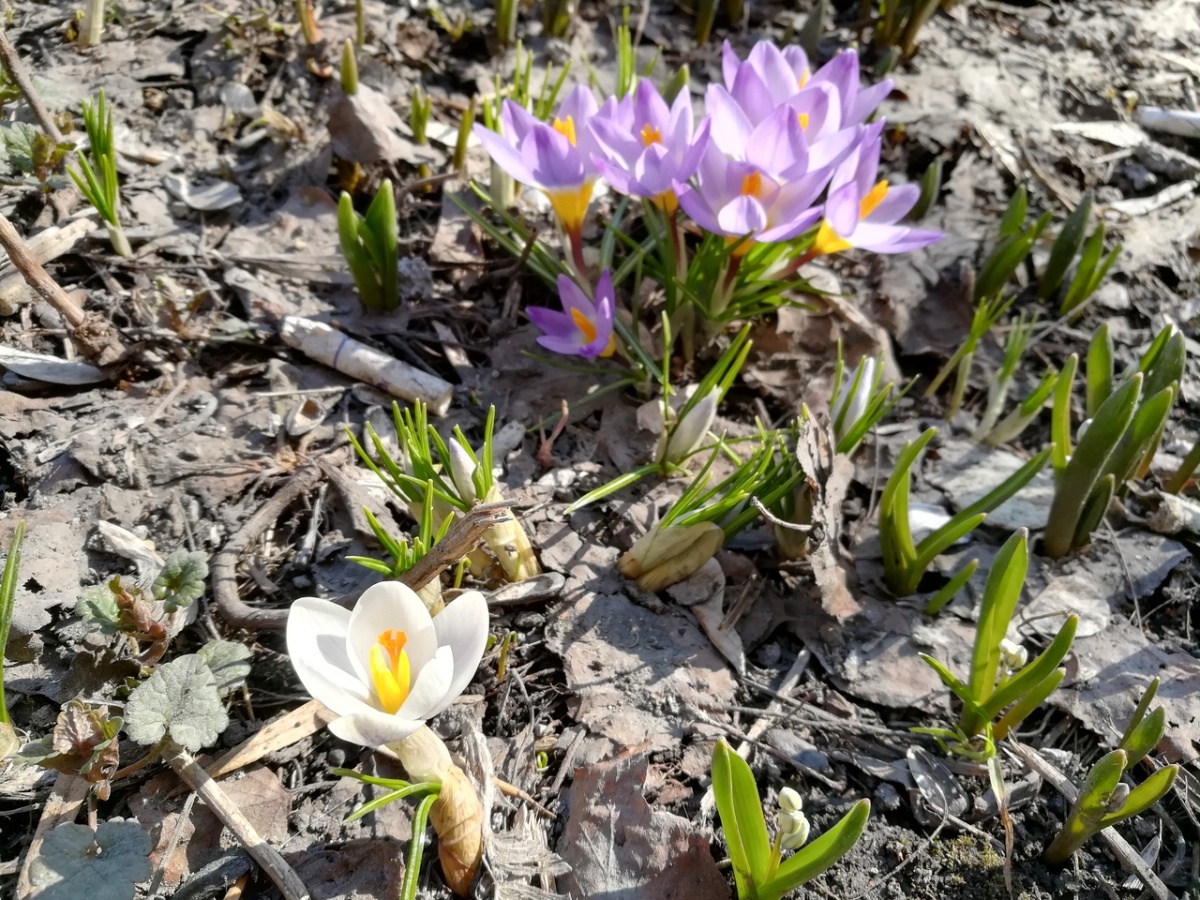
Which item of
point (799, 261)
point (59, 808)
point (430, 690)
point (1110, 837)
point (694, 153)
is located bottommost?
point (59, 808)

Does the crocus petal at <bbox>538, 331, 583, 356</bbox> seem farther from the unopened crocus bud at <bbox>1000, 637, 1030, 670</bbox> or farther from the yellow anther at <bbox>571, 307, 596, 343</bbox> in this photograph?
the unopened crocus bud at <bbox>1000, 637, 1030, 670</bbox>

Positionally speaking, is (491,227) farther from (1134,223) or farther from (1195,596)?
(1134,223)

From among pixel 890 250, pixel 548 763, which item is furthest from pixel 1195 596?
pixel 548 763

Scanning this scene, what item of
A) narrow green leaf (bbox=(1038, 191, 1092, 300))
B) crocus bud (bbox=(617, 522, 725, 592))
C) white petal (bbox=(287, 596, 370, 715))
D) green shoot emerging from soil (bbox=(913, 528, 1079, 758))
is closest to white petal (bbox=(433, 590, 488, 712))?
white petal (bbox=(287, 596, 370, 715))

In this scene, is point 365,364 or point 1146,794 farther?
point 365,364

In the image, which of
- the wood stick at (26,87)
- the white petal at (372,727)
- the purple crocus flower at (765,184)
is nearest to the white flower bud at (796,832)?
the white petal at (372,727)

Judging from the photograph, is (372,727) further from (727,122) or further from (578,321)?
(727,122)

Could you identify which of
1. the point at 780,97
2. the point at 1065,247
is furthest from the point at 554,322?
the point at 1065,247
